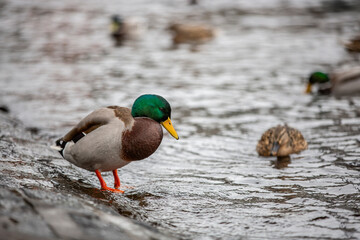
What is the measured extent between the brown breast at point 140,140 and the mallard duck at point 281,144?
225 centimetres

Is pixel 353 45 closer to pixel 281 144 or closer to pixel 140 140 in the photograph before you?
pixel 281 144

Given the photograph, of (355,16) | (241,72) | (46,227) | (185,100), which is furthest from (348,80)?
(355,16)

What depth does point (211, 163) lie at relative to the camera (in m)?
6.15

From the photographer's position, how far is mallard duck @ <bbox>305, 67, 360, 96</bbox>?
995 centimetres

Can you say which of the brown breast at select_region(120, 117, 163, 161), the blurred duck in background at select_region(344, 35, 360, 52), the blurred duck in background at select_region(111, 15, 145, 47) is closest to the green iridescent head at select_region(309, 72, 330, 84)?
the blurred duck in background at select_region(344, 35, 360, 52)

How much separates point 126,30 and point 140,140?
13.2 m

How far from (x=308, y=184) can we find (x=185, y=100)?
14.5 feet

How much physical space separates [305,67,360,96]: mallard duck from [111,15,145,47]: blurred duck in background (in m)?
7.94

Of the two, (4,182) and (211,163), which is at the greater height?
(4,182)

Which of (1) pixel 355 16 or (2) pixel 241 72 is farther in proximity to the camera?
(1) pixel 355 16

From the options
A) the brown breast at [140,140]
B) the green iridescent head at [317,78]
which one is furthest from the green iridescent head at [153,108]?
the green iridescent head at [317,78]

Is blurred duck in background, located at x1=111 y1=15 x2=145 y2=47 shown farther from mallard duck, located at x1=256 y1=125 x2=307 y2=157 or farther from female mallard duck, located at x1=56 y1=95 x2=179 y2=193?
female mallard duck, located at x1=56 y1=95 x2=179 y2=193

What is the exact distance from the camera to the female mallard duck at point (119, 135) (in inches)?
176

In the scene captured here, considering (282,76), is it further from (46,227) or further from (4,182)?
(46,227)
